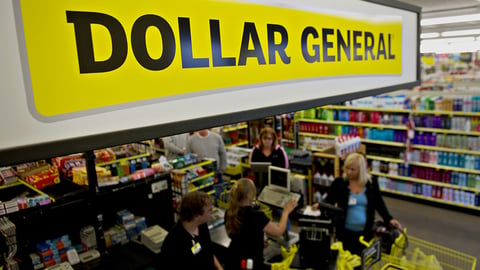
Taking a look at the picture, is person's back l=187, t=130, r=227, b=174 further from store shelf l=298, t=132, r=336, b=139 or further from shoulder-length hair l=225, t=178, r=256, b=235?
store shelf l=298, t=132, r=336, b=139

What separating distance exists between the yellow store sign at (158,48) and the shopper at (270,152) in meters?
4.49

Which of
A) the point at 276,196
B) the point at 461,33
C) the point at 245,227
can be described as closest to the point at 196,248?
the point at 245,227

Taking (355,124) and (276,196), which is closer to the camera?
(276,196)

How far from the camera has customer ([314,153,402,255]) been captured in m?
3.96

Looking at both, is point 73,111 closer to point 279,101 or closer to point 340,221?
point 279,101

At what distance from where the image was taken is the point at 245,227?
342 cm

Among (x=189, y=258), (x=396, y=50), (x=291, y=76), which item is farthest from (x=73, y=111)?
(x=189, y=258)

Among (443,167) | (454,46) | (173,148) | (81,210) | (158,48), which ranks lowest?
(443,167)

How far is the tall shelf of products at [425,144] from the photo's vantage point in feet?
22.1

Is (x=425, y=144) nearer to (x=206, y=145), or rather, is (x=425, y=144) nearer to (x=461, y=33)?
(x=461, y=33)

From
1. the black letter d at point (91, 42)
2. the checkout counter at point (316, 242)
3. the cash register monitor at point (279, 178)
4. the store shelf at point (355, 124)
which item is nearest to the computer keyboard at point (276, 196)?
the cash register monitor at point (279, 178)

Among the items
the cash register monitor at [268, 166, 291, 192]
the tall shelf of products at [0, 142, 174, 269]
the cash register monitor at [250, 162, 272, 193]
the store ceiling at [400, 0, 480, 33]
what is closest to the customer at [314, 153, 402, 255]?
the cash register monitor at [268, 166, 291, 192]

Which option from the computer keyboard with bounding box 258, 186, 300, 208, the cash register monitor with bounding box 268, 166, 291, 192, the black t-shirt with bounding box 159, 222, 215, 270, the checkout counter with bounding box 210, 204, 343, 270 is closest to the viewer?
the black t-shirt with bounding box 159, 222, 215, 270

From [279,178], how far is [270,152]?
3.76 feet
